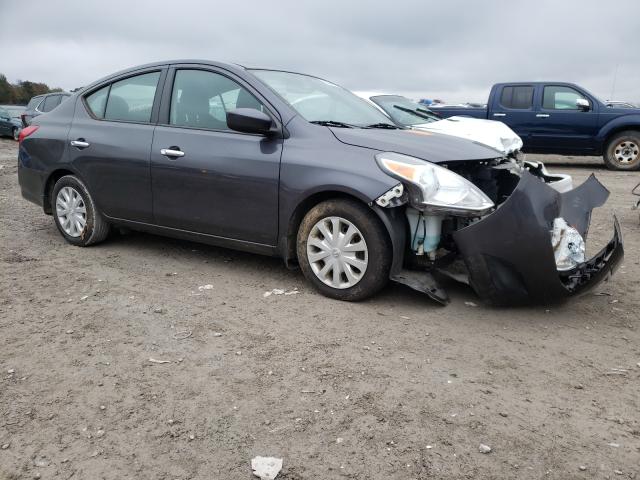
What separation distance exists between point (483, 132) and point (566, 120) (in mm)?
5491

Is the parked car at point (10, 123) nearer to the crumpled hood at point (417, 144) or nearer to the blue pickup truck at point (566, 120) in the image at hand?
the blue pickup truck at point (566, 120)

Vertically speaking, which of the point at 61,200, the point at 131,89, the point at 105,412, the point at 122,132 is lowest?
the point at 105,412

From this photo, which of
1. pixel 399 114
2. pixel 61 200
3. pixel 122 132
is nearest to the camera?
pixel 122 132

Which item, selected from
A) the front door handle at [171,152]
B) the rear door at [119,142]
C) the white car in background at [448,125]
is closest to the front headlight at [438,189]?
the front door handle at [171,152]

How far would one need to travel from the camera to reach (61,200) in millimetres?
5691

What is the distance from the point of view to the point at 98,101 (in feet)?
18.1

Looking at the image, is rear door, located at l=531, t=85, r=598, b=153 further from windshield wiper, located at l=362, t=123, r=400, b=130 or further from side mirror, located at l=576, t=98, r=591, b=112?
windshield wiper, located at l=362, t=123, r=400, b=130

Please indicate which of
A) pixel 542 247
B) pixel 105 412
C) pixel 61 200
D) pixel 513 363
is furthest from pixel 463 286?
pixel 61 200

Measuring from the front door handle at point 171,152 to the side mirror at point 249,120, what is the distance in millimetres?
654

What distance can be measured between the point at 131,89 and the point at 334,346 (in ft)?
10.5

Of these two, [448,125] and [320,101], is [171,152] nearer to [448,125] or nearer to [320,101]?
[320,101]

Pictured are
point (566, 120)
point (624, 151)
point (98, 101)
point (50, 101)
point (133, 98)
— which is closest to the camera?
point (133, 98)

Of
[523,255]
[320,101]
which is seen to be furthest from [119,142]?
[523,255]

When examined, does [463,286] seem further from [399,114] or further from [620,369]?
[399,114]
